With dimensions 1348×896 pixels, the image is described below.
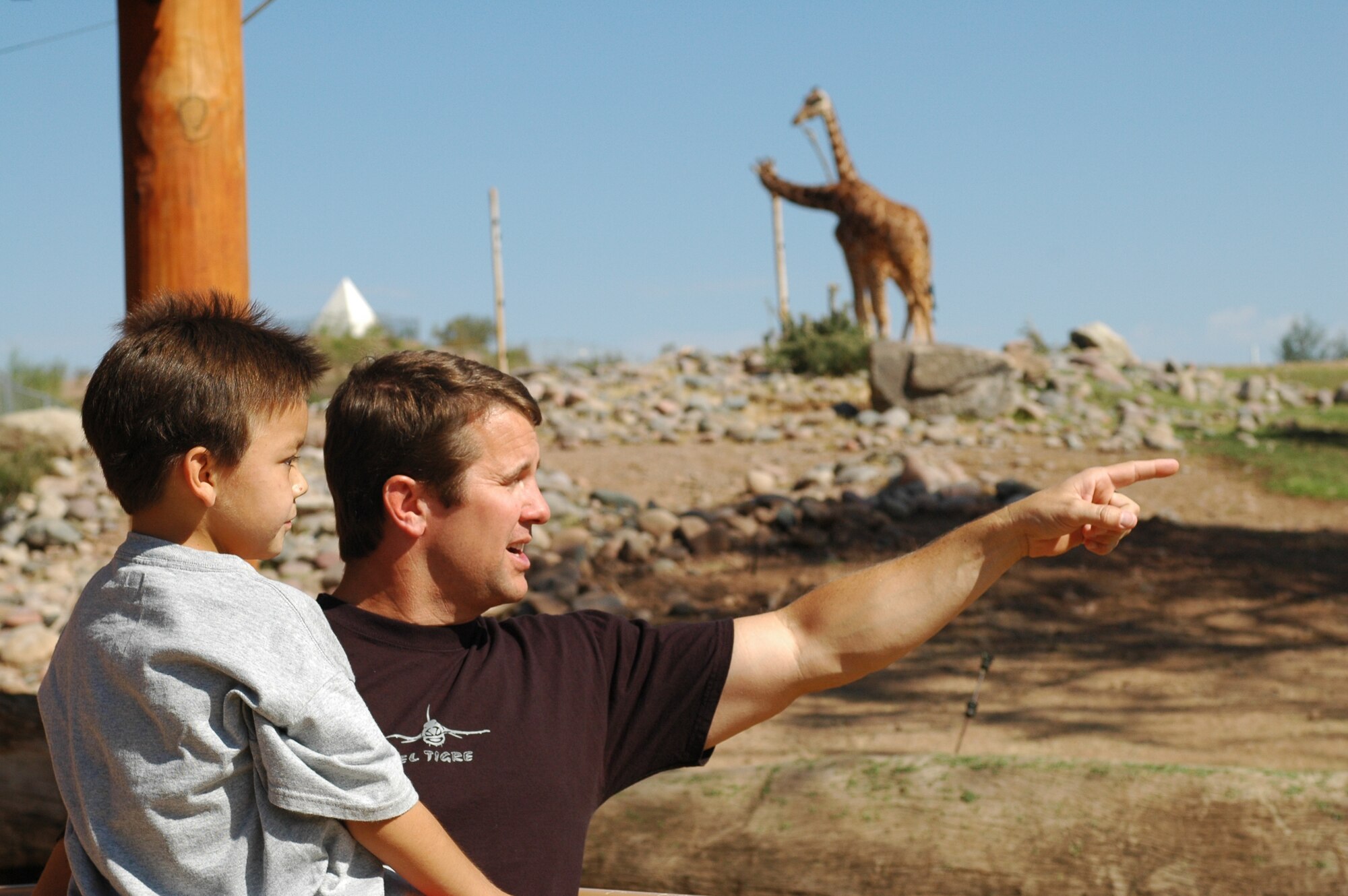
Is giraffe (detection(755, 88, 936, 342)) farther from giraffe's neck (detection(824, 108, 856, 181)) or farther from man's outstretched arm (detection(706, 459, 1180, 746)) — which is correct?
man's outstretched arm (detection(706, 459, 1180, 746))

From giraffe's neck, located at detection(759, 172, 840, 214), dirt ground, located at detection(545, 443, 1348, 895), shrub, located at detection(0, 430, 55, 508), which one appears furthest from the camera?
giraffe's neck, located at detection(759, 172, 840, 214)

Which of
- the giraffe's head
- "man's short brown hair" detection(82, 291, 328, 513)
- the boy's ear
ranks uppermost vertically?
the giraffe's head

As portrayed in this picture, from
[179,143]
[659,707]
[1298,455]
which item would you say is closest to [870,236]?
[1298,455]

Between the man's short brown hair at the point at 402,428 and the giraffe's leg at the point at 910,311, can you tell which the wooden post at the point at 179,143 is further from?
the giraffe's leg at the point at 910,311

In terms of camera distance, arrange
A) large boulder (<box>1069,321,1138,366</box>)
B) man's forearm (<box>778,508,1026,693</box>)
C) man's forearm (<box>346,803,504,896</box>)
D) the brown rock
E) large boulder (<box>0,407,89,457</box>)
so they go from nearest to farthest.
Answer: man's forearm (<box>346,803,504,896</box>), man's forearm (<box>778,508,1026,693</box>), the brown rock, large boulder (<box>0,407,89,457</box>), large boulder (<box>1069,321,1138,366</box>)

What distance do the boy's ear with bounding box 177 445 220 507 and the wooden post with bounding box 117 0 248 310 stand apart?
71.5 inches

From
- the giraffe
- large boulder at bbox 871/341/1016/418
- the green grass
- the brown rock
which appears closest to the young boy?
the brown rock

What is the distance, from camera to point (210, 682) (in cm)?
140

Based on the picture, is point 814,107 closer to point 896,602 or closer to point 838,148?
point 838,148

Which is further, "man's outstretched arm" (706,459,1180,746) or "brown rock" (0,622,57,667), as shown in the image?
"brown rock" (0,622,57,667)

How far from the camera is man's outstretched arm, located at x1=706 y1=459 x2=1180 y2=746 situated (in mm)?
1967

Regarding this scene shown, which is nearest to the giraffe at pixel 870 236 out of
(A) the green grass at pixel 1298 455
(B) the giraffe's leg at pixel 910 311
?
(B) the giraffe's leg at pixel 910 311

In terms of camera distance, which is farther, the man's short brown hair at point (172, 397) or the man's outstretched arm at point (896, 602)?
the man's outstretched arm at point (896, 602)

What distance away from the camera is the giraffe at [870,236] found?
15836mm
